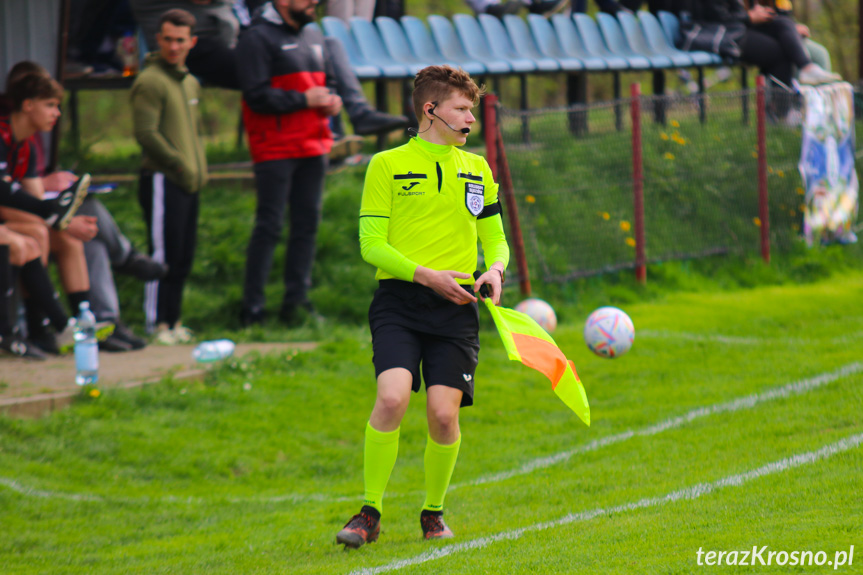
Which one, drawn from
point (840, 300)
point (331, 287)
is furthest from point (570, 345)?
Answer: point (840, 300)

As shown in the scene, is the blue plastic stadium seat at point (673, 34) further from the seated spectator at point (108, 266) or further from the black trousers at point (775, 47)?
the seated spectator at point (108, 266)

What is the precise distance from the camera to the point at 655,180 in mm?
12125

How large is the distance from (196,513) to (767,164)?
9.38 meters

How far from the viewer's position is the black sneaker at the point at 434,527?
4.71 meters

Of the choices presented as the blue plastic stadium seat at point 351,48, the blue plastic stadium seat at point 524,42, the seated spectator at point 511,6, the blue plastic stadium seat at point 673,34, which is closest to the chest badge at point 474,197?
the blue plastic stadium seat at point 351,48

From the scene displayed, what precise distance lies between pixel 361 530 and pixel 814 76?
37.5ft

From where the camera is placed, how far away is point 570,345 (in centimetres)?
910

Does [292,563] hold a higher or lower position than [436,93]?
lower

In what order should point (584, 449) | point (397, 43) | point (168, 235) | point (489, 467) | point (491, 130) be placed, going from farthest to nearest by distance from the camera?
point (397, 43)
point (491, 130)
point (168, 235)
point (584, 449)
point (489, 467)

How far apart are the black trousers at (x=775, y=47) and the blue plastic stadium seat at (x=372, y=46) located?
5130 millimetres

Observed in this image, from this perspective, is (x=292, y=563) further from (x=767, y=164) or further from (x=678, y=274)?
(x=767, y=164)

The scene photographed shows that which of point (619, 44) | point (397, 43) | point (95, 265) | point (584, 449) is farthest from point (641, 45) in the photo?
point (584, 449)

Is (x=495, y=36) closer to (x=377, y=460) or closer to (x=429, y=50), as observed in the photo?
(x=429, y=50)

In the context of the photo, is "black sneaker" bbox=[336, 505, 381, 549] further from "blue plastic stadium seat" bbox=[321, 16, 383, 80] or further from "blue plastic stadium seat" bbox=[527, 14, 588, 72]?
"blue plastic stadium seat" bbox=[527, 14, 588, 72]
